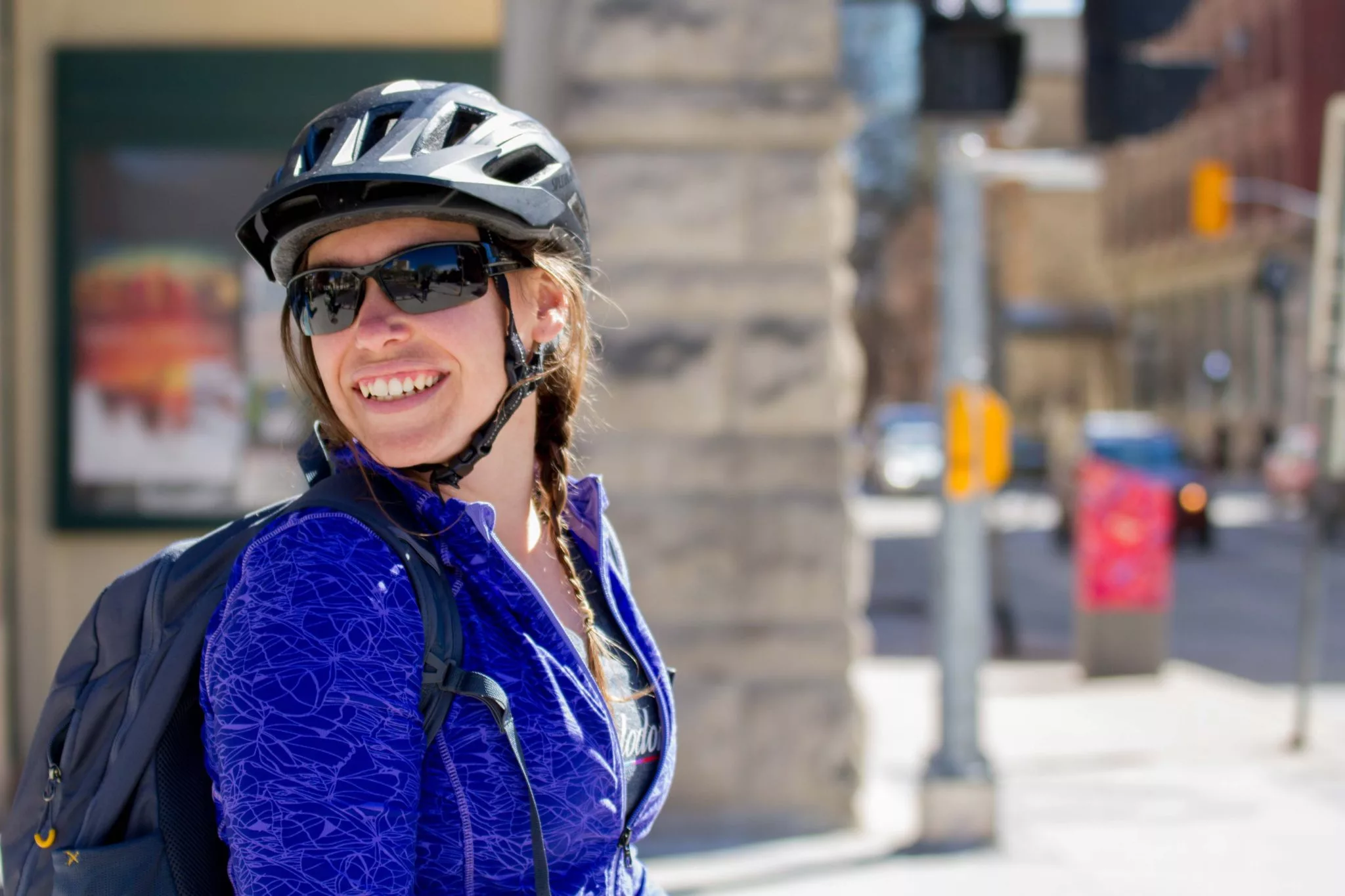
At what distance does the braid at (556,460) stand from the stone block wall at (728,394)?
392cm

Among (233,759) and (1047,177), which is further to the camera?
(1047,177)

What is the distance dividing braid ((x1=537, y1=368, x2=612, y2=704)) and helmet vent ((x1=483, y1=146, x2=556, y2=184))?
0.91 ft

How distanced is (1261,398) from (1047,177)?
1584 inches

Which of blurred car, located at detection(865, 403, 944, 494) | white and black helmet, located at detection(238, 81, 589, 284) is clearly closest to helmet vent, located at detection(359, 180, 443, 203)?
white and black helmet, located at detection(238, 81, 589, 284)

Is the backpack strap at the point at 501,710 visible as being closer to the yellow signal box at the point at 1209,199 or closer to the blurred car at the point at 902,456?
the yellow signal box at the point at 1209,199

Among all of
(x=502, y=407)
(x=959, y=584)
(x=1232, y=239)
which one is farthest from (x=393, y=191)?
(x=1232, y=239)

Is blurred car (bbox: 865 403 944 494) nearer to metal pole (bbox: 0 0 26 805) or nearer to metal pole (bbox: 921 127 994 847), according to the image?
metal pole (bbox: 921 127 994 847)

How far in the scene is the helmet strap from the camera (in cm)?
176

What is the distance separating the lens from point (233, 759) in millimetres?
1402

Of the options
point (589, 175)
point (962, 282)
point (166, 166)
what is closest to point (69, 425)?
point (166, 166)

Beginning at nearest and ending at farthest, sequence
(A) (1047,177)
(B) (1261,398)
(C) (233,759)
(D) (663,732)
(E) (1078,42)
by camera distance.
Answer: (C) (233,759)
(D) (663,732)
(E) (1078,42)
(A) (1047,177)
(B) (1261,398)

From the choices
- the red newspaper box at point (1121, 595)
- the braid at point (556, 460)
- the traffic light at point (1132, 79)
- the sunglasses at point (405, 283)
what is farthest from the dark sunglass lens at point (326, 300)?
the red newspaper box at point (1121, 595)

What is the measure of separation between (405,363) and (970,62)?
4.60 m

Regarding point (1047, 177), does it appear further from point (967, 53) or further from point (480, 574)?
point (480, 574)
